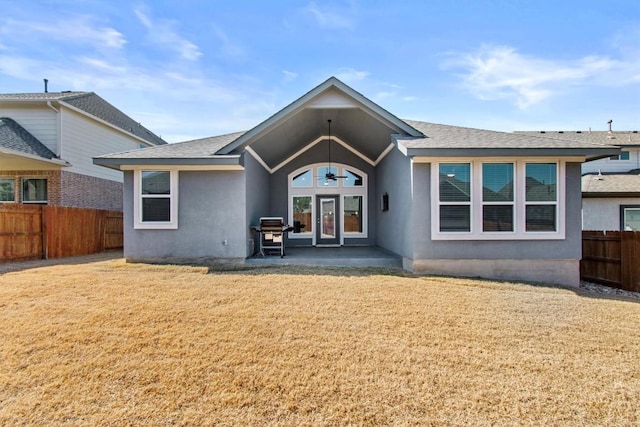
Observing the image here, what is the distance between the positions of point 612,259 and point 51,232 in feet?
54.1

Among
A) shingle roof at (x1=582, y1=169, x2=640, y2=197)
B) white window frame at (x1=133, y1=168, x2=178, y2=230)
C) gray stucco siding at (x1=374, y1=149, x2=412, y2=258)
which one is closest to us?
A: gray stucco siding at (x1=374, y1=149, x2=412, y2=258)

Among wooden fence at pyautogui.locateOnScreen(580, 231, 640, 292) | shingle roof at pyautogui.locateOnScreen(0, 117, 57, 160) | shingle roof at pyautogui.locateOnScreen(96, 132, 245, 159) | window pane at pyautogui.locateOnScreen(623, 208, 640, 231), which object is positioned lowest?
wooden fence at pyautogui.locateOnScreen(580, 231, 640, 292)

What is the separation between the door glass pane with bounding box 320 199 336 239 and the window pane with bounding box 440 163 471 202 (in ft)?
18.9

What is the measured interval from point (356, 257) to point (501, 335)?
514cm

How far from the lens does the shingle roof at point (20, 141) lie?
11.6 metres

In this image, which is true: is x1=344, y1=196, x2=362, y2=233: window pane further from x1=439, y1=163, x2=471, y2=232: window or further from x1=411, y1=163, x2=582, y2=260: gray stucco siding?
x1=439, y1=163, x2=471, y2=232: window

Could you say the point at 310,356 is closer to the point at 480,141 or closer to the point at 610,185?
the point at 480,141

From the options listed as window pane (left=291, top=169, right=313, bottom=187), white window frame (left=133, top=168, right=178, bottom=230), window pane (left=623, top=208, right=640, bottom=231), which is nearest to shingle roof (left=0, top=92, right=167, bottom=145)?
white window frame (left=133, top=168, right=178, bottom=230)

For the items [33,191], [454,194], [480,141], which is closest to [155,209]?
[454,194]

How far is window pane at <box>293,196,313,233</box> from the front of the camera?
12922 millimetres

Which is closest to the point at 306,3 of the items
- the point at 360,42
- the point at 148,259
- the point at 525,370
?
the point at 360,42

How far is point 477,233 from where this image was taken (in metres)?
7.70

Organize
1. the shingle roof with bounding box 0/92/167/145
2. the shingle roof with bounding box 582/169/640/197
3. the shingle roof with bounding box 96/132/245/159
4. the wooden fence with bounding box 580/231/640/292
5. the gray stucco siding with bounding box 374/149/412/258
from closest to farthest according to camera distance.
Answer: the wooden fence with bounding box 580/231/640/292 < the gray stucco siding with bounding box 374/149/412/258 < the shingle roof with bounding box 96/132/245/159 < the shingle roof with bounding box 582/169/640/197 < the shingle roof with bounding box 0/92/167/145

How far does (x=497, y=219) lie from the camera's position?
25.4 feet
